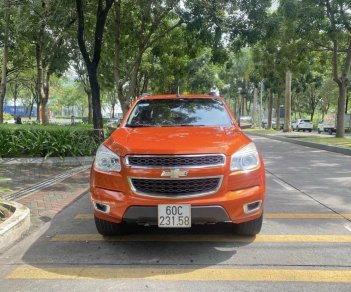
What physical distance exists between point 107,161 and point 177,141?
0.79m

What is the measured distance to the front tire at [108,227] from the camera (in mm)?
5273

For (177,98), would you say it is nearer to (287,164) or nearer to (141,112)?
(141,112)

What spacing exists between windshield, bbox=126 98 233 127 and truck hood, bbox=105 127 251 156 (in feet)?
1.55

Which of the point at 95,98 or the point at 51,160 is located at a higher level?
the point at 95,98

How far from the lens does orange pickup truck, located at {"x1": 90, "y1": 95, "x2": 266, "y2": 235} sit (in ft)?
15.1

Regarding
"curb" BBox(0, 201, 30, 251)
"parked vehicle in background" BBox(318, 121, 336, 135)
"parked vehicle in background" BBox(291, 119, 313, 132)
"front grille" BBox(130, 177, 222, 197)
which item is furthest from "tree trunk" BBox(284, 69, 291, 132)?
"front grille" BBox(130, 177, 222, 197)

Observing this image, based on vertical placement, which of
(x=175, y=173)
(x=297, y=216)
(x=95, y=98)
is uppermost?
(x=95, y=98)

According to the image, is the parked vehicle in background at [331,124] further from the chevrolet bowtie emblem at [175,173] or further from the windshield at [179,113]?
the chevrolet bowtie emblem at [175,173]

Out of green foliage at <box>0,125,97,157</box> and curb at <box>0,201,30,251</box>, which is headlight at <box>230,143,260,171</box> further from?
green foliage at <box>0,125,97,157</box>

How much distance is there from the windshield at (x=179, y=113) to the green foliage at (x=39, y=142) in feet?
20.7

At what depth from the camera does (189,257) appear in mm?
4789

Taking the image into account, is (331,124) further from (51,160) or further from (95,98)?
(51,160)

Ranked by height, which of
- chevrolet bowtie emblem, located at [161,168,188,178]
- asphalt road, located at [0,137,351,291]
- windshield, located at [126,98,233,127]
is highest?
windshield, located at [126,98,233,127]

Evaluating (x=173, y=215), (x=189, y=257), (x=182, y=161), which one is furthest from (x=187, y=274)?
(x=182, y=161)
